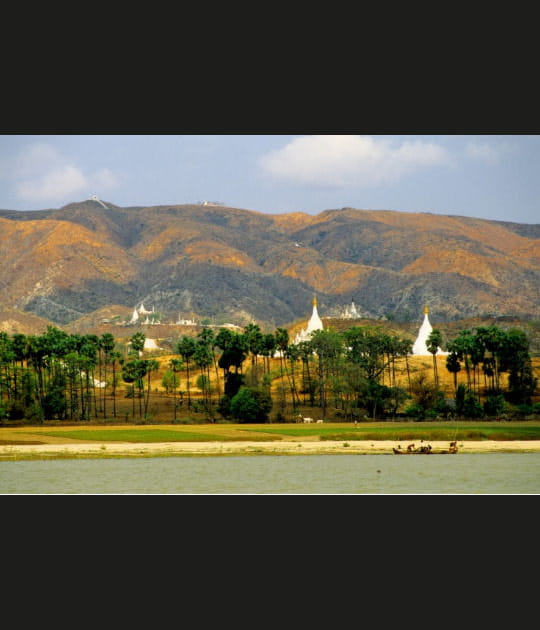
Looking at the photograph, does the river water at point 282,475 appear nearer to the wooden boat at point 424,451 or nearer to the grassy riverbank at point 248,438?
the wooden boat at point 424,451

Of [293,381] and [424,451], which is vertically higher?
[293,381]

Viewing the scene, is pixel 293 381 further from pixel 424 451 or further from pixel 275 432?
pixel 424 451

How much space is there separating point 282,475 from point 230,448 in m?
10.2

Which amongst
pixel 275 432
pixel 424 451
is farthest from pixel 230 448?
pixel 424 451

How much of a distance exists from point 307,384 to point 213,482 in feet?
135

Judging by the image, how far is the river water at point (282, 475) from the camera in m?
31.0

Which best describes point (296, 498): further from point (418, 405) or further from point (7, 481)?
point (418, 405)

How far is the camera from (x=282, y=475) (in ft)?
116

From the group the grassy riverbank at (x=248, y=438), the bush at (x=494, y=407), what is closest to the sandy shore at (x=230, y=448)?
the grassy riverbank at (x=248, y=438)

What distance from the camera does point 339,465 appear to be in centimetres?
3872

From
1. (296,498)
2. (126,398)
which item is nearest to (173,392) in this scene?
(126,398)

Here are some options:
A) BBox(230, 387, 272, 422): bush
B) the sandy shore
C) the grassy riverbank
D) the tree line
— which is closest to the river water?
the sandy shore

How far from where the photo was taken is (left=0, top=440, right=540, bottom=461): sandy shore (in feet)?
143

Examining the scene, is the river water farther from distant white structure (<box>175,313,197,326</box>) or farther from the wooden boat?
distant white structure (<box>175,313,197,326</box>)
